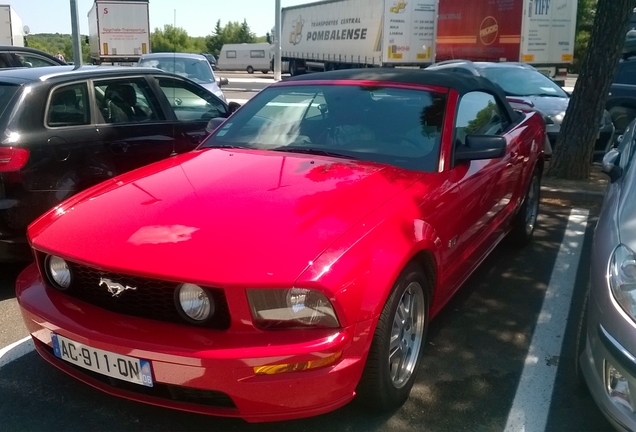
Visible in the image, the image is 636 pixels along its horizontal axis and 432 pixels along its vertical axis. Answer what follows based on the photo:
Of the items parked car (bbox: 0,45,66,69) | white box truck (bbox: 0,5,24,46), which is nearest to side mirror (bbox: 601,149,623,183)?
parked car (bbox: 0,45,66,69)

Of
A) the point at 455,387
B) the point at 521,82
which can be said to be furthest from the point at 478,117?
the point at 521,82

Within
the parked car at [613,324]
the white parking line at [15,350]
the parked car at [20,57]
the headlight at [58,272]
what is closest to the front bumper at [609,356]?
the parked car at [613,324]

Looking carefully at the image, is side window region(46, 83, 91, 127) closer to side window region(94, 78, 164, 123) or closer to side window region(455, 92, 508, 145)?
side window region(94, 78, 164, 123)

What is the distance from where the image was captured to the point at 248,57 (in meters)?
54.2

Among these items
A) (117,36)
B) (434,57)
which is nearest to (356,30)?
(434,57)

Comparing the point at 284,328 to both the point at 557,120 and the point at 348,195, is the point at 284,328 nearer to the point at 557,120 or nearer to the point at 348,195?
the point at 348,195

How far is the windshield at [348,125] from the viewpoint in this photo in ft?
12.5

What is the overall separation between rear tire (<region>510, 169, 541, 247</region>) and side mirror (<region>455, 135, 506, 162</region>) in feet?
5.58

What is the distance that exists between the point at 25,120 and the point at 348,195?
266cm

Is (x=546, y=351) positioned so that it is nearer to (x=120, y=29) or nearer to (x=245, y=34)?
(x=120, y=29)

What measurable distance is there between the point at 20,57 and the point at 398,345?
31.7 feet

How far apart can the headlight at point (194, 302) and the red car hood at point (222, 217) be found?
0.33 feet

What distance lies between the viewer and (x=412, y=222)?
313 cm

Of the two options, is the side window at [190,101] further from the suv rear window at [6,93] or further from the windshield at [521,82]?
the windshield at [521,82]
